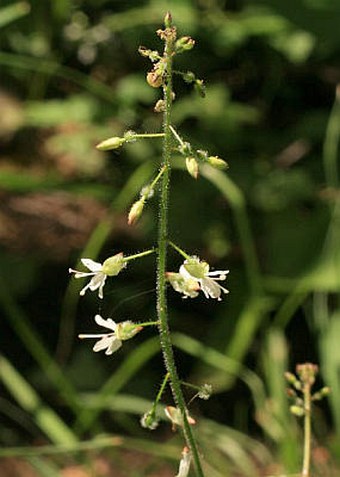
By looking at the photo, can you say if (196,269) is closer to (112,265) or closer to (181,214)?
(112,265)

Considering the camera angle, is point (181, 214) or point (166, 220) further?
point (181, 214)

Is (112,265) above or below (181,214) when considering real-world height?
below

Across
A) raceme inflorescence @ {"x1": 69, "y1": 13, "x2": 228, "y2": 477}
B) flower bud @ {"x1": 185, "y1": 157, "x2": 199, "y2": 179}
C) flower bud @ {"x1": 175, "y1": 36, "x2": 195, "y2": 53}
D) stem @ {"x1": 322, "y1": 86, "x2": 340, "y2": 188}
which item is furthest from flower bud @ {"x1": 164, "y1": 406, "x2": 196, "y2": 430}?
stem @ {"x1": 322, "y1": 86, "x2": 340, "y2": 188}

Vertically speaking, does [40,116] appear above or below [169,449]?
above

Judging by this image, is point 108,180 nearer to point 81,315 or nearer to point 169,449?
point 81,315

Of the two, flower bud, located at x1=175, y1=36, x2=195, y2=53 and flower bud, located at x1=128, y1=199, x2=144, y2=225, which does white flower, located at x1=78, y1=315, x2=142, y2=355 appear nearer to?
flower bud, located at x1=128, y1=199, x2=144, y2=225

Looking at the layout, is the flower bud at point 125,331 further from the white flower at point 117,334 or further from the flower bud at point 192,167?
the flower bud at point 192,167

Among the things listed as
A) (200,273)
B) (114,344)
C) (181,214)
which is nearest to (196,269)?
(200,273)

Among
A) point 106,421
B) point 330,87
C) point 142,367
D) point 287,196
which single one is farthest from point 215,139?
point 106,421
